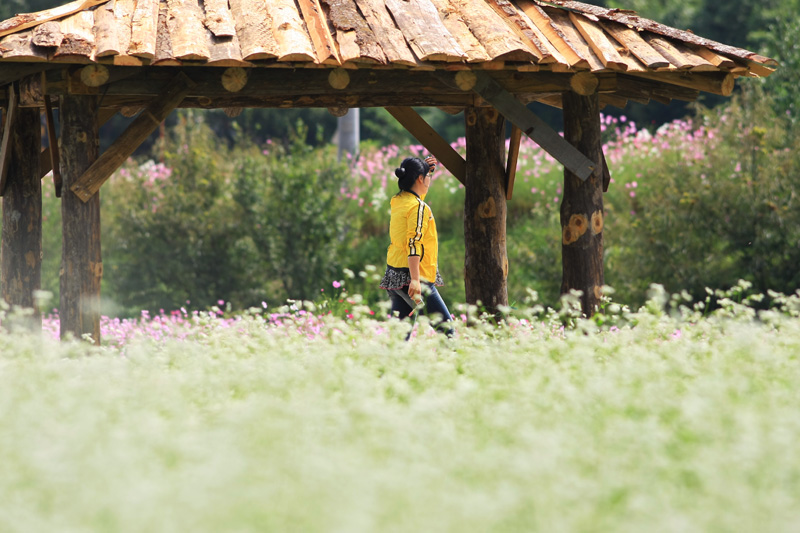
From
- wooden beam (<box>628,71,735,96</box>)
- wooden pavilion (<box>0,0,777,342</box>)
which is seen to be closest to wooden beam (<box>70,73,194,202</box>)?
wooden pavilion (<box>0,0,777,342</box>)

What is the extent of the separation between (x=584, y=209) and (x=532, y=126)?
822 millimetres

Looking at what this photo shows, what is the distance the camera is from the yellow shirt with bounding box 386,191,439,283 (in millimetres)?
6406

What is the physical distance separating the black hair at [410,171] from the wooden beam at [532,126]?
2.17 ft

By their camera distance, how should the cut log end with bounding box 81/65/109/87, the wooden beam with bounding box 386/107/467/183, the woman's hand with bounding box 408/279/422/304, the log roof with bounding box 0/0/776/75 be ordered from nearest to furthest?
the log roof with bounding box 0/0/776/75 < the cut log end with bounding box 81/65/109/87 < the woman's hand with bounding box 408/279/422/304 < the wooden beam with bounding box 386/107/467/183

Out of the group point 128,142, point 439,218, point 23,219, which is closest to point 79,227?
point 128,142

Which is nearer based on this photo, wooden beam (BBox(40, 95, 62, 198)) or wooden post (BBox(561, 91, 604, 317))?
wooden beam (BBox(40, 95, 62, 198))

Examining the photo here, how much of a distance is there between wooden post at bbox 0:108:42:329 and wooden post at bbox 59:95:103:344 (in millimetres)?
909

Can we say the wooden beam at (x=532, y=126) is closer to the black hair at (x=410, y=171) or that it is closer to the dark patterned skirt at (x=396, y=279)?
the black hair at (x=410, y=171)

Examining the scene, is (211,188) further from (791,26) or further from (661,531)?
(661,531)

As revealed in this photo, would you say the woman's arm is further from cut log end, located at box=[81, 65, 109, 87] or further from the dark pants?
cut log end, located at box=[81, 65, 109, 87]

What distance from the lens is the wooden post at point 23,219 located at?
23.2 ft

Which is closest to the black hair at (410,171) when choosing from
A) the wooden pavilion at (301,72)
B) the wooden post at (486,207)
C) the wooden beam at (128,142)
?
the wooden pavilion at (301,72)

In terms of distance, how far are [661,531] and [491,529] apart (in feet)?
1.75

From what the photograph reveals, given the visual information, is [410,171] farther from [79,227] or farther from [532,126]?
[79,227]
